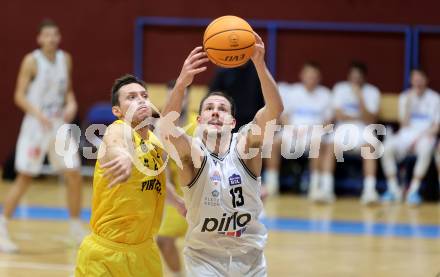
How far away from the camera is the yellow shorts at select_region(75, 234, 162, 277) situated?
17.0 ft

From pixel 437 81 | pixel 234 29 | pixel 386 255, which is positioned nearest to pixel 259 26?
pixel 437 81

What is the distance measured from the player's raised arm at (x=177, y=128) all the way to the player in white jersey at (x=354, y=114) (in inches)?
282

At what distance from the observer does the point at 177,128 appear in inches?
211

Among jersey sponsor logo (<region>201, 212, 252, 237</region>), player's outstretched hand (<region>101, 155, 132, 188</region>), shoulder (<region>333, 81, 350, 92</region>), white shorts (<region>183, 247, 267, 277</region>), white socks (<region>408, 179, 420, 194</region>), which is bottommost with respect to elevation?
white shorts (<region>183, 247, 267, 277</region>)

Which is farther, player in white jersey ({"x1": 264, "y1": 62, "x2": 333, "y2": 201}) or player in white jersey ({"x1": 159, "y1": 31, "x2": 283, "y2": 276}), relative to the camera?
player in white jersey ({"x1": 264, "y1": 62, "x2": 333, "y2": 201})

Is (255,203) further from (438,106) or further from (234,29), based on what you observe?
(438,106)

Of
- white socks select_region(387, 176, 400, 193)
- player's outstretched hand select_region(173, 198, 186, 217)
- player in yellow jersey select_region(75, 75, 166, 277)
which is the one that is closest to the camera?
player in yellow jersey select_region(75, 75, 166, 277)

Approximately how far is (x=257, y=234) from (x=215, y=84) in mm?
3858

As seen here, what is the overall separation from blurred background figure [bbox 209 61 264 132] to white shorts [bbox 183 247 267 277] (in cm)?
334

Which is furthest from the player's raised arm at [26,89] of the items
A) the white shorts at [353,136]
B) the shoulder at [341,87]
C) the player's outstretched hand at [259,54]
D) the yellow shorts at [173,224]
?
the shoulder at [341,87]

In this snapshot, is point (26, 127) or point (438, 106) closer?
point (26, 127)

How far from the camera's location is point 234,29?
5434 millimetres

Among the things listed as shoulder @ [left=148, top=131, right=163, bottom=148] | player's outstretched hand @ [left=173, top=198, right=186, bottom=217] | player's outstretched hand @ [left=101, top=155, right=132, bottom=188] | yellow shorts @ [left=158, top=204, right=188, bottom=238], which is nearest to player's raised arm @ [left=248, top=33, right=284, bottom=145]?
shoulder @ [left=148, top=131, right=163, bottom=148]

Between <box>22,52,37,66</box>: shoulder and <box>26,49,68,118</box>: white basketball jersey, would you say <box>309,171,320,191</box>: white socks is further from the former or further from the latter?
<box>22,52,37,66</box>: shoulder
